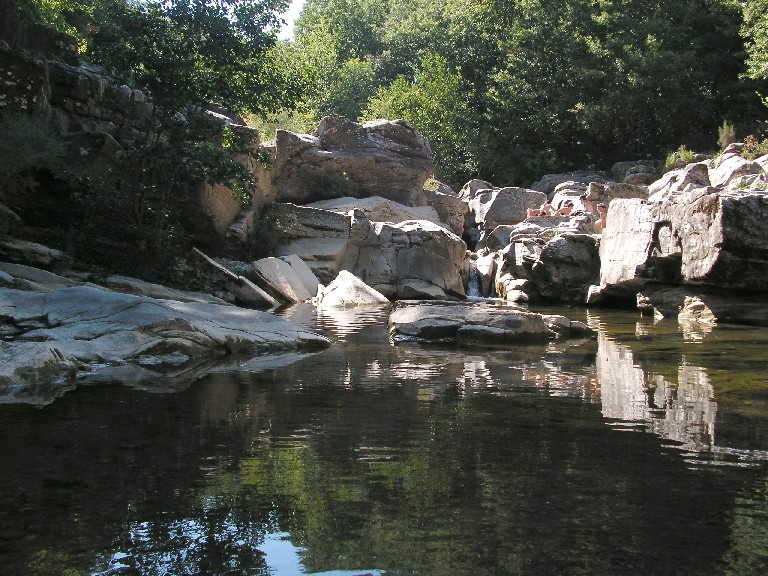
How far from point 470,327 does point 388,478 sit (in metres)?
6.59

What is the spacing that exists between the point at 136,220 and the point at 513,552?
43.1 feet

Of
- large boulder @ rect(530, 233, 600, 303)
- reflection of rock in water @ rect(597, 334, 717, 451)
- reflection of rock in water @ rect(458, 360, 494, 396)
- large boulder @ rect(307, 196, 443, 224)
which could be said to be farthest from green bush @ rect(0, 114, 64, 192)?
large boulder @ rect(530, 233, 600, 303)

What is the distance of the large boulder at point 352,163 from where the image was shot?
84.1 ft

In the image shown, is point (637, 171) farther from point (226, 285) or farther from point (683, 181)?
point (226, 285)

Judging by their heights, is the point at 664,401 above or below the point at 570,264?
below

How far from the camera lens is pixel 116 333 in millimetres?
8102

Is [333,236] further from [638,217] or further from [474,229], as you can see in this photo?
[474,229]

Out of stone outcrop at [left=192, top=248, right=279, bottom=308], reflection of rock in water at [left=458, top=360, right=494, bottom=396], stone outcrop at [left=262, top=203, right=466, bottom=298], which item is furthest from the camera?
stone outcrop at [left=262, top=203, right=466, bottom=298]

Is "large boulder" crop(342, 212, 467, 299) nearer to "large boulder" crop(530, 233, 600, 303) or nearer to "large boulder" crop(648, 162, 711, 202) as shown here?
"large boulder" crop(530, 233, 600, 303)

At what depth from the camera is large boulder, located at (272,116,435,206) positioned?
84.1 feet

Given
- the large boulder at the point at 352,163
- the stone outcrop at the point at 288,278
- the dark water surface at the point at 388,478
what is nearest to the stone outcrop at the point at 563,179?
the large boulder at the point at 352,163

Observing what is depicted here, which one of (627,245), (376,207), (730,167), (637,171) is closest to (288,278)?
(627,245)

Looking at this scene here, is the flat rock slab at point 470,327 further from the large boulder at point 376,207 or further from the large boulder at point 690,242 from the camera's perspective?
the large boulder at point 376,207

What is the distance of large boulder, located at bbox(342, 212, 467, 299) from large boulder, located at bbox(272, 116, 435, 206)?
4210 millimetres
